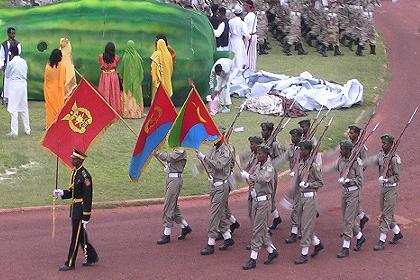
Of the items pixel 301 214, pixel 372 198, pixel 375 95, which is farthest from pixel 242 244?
pixel 375 95

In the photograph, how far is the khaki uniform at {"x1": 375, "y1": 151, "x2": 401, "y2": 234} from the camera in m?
13.6

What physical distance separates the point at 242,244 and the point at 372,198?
3.21 m

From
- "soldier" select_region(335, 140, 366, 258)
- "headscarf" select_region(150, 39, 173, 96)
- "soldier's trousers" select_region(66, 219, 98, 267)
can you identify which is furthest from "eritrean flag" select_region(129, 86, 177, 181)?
"headscarf" select_region(150, 39, 173, 96)

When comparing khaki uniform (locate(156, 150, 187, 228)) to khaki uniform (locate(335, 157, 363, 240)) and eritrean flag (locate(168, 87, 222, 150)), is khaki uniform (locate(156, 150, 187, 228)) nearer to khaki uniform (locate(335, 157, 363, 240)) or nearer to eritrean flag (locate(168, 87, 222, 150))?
eritrean flag (locate(168, 87, 222, 150))

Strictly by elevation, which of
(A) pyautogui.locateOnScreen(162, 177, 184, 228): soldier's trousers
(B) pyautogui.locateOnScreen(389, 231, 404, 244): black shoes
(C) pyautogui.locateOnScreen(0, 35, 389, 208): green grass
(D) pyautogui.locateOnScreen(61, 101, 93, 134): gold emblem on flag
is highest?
(D) pyautogui.locateOnScreen(61, 101, 93, 134): gold emblem on flag

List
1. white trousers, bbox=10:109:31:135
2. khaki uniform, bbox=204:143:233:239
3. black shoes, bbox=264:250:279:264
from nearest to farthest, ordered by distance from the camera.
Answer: black shoes, bbox=264:250:279:264, khaki uniform, bbox=204:143:233:239, white trousers, bbox=10:109:31:135

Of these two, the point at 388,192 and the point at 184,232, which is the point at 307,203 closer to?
the point at 388,192

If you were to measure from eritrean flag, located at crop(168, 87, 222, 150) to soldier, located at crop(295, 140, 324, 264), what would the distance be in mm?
1203

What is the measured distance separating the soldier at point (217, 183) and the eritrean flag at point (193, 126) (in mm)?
209

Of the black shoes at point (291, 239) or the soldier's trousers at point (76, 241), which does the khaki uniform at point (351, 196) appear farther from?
the soldier's trousers at point (76, 241)

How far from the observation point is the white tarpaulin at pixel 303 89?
21.7 m

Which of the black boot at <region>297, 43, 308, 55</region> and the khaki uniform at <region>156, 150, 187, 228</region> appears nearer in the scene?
the khaki uniform at <region>156, 150, 187, 228</region>

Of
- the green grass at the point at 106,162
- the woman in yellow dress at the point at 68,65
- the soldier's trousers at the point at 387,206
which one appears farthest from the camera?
the woman in yellow dress at the point at 68,65

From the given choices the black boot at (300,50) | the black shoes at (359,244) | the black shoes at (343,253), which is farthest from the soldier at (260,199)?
the black boot at (300,50)
